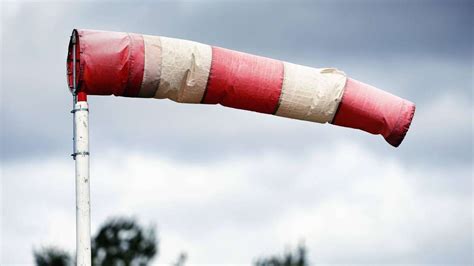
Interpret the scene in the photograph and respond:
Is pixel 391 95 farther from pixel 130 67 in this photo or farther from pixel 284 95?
pixel 130 67

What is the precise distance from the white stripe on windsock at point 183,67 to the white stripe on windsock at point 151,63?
0.18ft

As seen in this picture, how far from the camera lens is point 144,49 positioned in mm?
17031

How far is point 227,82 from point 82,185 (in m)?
2.19

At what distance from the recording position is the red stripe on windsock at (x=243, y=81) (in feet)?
57.1

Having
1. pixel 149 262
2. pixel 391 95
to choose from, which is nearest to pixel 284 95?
pixel 391 95

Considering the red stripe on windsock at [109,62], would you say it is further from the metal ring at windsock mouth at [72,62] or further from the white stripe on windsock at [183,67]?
the white stripe on windsock at [183,67]

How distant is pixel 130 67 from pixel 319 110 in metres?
2.54

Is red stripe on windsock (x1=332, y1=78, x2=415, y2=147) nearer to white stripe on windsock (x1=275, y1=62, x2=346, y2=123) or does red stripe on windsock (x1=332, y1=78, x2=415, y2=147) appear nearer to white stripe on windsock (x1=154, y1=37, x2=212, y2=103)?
white stripe on windsock (x1=275, y1=62, x2=346, y2=123)

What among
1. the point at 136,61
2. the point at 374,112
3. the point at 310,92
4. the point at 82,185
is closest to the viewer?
the point at 82,185

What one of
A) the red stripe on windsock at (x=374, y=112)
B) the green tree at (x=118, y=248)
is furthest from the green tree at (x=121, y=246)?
the red stripe on windsock at (x=374, y=112)

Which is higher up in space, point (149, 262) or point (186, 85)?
point (149, 262)

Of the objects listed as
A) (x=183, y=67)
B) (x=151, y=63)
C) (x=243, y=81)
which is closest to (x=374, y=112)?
(x=243, y=81)

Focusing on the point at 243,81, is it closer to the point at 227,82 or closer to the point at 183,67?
the point at 227,82

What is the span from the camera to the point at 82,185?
16625 mm
